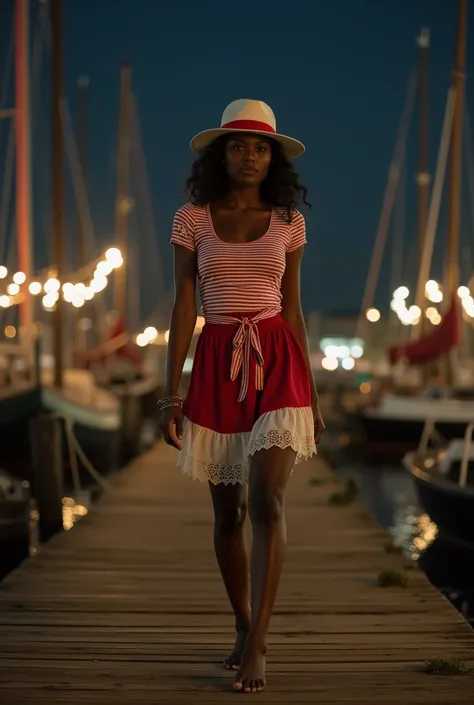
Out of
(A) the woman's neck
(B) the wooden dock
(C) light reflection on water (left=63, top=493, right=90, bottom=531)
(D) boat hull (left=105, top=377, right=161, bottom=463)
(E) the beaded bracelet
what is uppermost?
(A) the woman's neck

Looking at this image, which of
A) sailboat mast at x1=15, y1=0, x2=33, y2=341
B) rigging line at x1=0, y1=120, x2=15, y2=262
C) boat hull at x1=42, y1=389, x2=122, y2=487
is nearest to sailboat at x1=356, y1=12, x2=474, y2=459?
boat hull at x1=42, y1=389, x2=122, y2=487

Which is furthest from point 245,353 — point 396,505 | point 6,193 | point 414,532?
point 6,193

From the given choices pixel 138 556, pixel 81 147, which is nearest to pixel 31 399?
pixel 138 556

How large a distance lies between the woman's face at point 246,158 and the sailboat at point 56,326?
13.6 metres

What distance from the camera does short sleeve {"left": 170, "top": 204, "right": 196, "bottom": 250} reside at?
422 centimetres

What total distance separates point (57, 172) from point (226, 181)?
15825 millimetres

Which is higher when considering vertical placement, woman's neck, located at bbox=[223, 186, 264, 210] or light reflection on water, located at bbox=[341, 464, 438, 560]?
woman's neck, located at bbox=[223, 186, 264, 210]

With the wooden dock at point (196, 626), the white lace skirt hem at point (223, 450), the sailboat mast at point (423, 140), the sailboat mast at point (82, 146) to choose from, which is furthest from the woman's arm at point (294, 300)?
the sailboat mast at point (82, 146)

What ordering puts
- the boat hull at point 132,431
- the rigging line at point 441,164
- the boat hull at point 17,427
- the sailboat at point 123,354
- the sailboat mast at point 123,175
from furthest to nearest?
1. the sailboat mast at point 123,175
2. the sailboat at point 123,354
3. the boat hull at point 132,431
4. the rigging line at point 441,164
5. the boat hull at point 17,427

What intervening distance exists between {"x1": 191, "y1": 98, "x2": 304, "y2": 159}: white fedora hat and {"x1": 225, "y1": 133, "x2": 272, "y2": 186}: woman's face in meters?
0.04

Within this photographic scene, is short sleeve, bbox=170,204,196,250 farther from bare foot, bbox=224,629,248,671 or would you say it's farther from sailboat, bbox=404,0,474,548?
sailboat, bbox=404,0,474,548

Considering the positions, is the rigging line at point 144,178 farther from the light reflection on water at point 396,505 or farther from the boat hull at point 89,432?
the light reflection on water at point 396,505

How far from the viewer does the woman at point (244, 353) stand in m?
3.99

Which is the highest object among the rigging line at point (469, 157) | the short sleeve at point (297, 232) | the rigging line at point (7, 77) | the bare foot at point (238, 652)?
the rigging line at point (7, 77)
